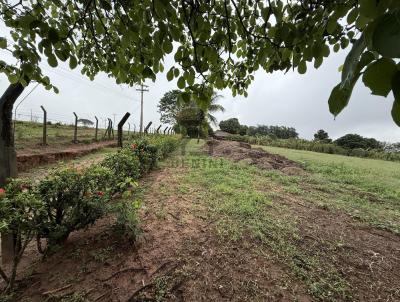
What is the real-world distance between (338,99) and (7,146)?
297cm

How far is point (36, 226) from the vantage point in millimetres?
2273

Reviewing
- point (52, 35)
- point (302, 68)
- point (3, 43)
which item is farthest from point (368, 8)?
point (3, 43)

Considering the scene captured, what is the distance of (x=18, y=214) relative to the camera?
2.07m

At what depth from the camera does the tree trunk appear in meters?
2.35

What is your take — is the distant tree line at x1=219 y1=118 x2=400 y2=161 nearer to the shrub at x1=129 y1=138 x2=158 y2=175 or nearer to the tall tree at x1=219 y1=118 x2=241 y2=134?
the tall tree at x1=219 y1=118 x2=241 y2=134

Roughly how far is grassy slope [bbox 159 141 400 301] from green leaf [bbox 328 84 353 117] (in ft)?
7.84

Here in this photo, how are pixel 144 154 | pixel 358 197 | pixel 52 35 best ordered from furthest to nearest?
pixel 144 154 → pixel 358 197 → pixel 52 35

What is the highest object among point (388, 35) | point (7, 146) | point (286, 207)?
point (388, 35)

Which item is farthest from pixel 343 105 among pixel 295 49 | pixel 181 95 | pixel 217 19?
pixel 217 19

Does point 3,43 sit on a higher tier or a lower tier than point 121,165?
higher

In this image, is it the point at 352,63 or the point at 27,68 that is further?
the point at 27,68

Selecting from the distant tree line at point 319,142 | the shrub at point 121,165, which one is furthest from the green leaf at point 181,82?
the distant tree line at point 319,142

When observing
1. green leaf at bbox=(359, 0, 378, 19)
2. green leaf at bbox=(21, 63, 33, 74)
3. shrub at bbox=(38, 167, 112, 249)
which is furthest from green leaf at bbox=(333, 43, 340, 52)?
shrub at bbox=(38, 167, 112, 249)

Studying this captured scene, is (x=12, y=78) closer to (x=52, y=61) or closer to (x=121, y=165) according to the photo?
(x=52, y=61)
